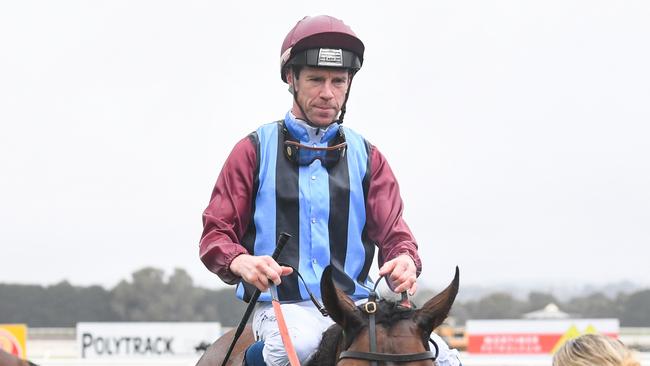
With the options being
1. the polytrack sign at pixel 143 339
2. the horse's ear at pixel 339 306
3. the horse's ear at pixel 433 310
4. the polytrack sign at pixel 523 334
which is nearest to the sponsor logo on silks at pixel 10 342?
the polytrack sign at pixel 143 339

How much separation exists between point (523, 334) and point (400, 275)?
20.1 metres

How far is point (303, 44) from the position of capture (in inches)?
174

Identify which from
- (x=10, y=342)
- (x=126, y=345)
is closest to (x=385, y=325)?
(x=10, y=342)

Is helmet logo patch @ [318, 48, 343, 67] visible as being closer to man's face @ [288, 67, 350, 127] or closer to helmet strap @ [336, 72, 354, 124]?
man's face @ [288, 67, 350, 127]

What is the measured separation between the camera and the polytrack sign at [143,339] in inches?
869

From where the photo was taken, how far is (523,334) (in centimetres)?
2352

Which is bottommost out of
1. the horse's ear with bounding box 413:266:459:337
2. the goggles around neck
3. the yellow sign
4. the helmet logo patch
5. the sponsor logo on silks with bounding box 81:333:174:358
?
the sponsor logo on silks with bounding box 81:333:174:358

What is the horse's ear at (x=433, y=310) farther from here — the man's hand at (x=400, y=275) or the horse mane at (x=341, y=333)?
the man's hand at (x=400, y=275)

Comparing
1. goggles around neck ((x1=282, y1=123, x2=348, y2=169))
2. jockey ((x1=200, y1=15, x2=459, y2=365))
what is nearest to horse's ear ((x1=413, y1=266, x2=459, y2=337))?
jockey ((x1=200, y1=15, x2=459, y2=365))

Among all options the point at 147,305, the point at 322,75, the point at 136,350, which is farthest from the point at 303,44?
the point at 147,305

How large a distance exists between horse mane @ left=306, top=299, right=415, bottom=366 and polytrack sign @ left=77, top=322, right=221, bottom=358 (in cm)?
1821

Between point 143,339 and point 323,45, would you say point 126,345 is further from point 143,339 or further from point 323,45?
point 323,45

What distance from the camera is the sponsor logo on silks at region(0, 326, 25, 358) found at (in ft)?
63.0

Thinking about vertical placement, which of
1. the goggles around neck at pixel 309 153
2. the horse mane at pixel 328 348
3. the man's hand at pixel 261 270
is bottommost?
→ the horse mane at pixel 328 348
